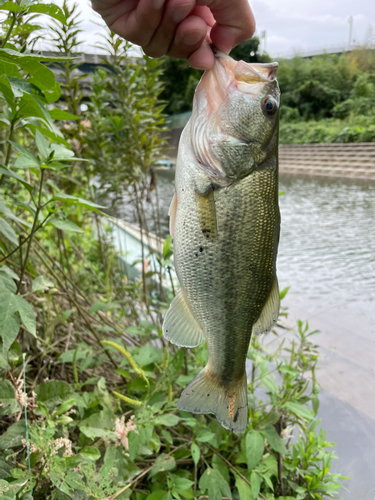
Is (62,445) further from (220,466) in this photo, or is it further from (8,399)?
(220,466)

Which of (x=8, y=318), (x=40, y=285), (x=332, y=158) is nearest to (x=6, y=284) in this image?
(x=8, y=318)

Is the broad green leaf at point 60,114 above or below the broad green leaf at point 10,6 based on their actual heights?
below

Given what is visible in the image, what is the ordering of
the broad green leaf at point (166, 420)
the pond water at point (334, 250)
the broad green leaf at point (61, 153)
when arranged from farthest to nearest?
the pond water at point (334, 250), the broad green leaf at point (166, 420), the broad green leaf at point (61, 153)

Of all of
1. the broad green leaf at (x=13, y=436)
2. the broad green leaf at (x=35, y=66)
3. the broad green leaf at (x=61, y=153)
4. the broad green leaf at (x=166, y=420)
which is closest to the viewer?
the broad green leaf at (x=35, y=66)

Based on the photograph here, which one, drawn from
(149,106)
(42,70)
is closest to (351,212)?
(149,106)

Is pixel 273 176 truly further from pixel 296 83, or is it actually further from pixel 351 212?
pixel 296 83

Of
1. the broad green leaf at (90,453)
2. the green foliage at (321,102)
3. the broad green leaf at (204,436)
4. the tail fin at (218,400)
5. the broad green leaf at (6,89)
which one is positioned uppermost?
the green foliage at (321,102)

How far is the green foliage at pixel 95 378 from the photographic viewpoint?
107cm

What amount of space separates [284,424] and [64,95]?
256 centimetres

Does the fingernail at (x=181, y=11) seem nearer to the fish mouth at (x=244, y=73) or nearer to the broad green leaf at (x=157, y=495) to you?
the fish mouth at (x=244, y=73)

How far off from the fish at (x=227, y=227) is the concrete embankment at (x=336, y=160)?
5.02 m

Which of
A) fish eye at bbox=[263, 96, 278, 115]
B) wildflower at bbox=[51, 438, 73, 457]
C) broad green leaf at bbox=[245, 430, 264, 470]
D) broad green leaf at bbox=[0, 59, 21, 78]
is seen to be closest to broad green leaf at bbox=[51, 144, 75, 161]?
broad green leaf at bbox=[0, 59, 21, 78]

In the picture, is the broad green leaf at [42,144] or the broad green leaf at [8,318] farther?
the broad green leaf at [42,144]

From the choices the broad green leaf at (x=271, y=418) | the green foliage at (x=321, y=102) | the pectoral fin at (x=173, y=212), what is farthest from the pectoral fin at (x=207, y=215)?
the green foliage at (x=321, y=102)
